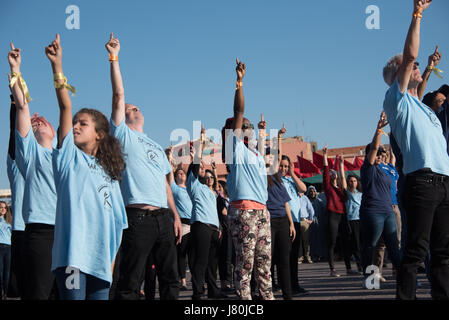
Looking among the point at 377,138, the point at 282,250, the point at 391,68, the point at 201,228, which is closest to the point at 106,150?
the point at 391,68

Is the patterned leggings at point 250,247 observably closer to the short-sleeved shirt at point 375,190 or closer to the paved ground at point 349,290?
the paved ground at point 349,290

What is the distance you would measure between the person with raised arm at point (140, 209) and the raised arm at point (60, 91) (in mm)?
919

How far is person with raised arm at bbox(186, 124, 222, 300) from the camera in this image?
693 cm

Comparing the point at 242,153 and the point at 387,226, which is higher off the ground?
the point at 242,153

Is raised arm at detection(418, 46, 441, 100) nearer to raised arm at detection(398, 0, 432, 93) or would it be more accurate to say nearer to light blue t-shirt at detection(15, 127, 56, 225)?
raised arm at detection(398, 0, 432, 93)

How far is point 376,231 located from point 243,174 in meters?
2.72

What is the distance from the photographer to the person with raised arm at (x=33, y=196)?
3750mm

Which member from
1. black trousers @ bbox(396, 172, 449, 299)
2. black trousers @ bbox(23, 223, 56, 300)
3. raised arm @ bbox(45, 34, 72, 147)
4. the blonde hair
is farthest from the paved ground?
raised arm @ bbox(45, 34, 72, 147)

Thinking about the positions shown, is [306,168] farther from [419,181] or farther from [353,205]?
[419,181]
